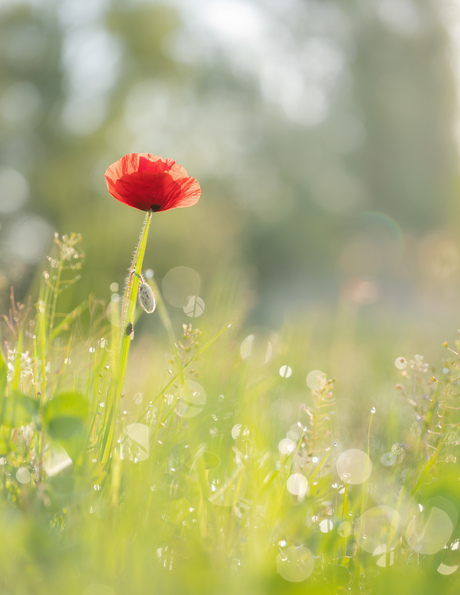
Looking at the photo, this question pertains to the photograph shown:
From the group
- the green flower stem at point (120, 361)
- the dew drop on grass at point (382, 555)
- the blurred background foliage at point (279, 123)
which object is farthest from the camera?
the blurred background foliage at point (279, 123)

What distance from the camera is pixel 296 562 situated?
0.85 metres

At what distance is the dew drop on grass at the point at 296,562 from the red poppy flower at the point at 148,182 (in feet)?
2.47

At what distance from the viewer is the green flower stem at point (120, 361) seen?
1078 millimetres

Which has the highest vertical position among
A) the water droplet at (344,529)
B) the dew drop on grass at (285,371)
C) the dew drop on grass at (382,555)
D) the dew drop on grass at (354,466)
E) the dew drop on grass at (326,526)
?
the dew drop on grass at (285,371)

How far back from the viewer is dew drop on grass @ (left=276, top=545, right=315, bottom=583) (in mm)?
797

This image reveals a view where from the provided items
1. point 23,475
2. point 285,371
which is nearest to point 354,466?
point 285,371

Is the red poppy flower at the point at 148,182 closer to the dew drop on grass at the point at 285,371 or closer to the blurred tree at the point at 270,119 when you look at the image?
the dew drop on grass at the point at 285,371

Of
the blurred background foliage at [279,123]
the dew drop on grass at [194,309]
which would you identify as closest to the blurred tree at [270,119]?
the blurred background foliage at [279,123]

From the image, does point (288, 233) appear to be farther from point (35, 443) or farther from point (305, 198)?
point (35, 443)

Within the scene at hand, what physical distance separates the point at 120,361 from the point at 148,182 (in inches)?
15.9

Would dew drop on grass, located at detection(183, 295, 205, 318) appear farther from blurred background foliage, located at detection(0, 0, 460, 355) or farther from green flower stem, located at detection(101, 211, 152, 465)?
blurred background foliage, located at detection(0, 0, 460, 355)

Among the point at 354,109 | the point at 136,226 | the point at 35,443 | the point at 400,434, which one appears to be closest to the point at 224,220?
the point at 136,226

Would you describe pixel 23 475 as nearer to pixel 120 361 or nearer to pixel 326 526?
pixel 120 361

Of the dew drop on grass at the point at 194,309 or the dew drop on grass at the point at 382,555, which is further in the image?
the dew drop on grass at the point at 194,309
